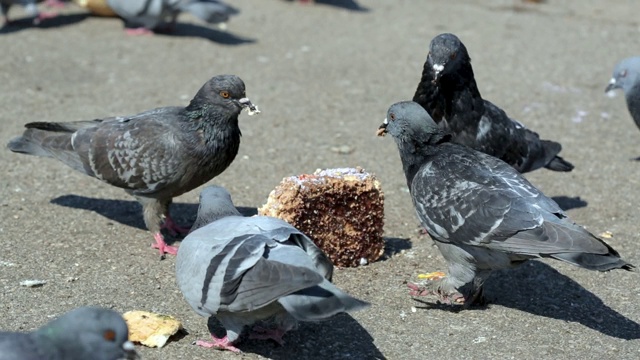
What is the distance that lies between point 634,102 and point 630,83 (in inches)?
9.5

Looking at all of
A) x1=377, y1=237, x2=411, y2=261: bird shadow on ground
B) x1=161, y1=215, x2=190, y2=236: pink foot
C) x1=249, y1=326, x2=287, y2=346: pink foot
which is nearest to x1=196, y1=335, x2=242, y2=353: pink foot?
x1=249, y1=326, x2=287, y2=346: pink foot

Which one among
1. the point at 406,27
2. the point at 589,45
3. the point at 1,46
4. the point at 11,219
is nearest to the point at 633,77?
the point at 589,45

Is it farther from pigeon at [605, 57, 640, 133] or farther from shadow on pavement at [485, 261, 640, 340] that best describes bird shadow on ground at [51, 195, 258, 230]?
pigeon at [605, 57, 640, 133]

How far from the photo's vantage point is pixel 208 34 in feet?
36.2

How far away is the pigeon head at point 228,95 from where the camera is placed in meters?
5.80

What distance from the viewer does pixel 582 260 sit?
15.1ft

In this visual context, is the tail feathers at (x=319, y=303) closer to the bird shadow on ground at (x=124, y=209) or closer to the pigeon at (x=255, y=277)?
the pigeon at (x=255, y=277)

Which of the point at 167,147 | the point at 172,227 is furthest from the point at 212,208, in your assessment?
the point at 172,227

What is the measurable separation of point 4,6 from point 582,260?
8313mm

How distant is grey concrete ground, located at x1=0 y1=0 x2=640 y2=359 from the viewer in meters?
5.02

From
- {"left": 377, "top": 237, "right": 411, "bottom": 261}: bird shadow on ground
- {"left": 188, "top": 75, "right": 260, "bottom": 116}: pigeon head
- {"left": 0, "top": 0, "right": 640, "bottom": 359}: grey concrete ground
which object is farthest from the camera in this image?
{"left": 377, "top": 237, "right": 411, "bottom": 261}: bird shadow on ground

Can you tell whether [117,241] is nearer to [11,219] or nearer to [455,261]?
[11,219]

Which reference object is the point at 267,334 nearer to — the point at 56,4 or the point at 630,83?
the point at 630,83

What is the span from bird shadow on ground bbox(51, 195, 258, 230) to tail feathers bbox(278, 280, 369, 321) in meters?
2.33
